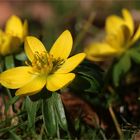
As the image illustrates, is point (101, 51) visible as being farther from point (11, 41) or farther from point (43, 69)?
point (43, 69)

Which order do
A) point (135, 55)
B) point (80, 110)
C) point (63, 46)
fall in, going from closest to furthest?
1. point (63, 46)
2. point (80, 110)
3. point (135, 55)

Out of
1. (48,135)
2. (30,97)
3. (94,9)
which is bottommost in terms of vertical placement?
(48,135)

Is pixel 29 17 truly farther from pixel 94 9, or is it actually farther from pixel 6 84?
pixel 6 84

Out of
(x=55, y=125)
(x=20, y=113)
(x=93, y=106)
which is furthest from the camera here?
(x=93, y=106)

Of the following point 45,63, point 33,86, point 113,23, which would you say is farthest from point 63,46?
point 113,23

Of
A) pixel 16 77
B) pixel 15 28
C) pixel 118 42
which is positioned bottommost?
pixel 16 77

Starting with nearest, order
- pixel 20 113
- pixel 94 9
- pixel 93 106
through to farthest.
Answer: pixel 20 113
pixel 93 106
pixel 94 9

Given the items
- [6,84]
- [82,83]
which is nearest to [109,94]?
[82,83]

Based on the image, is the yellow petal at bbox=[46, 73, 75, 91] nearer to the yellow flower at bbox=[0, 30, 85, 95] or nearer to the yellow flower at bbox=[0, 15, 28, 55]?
the yellow flower at bbox=[0, 30, 85, 95]
